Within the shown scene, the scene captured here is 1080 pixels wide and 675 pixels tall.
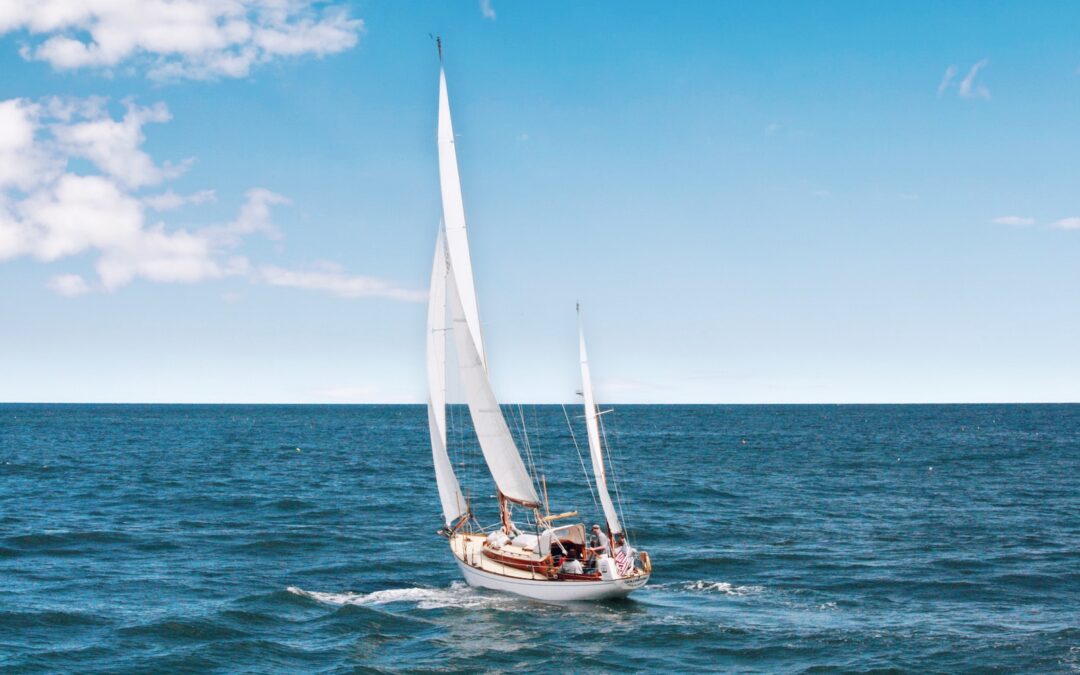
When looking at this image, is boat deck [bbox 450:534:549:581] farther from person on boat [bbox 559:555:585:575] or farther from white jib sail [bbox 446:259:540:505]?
white jib sail [bbox 446:259:540:505]

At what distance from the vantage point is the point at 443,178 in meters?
34.9

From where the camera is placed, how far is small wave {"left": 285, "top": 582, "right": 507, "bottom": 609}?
3462 cm

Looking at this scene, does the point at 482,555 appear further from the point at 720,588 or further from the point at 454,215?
the point at 454,215

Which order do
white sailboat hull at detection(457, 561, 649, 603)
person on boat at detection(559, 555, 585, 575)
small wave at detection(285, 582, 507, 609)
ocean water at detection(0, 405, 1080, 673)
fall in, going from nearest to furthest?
1. ocean water at detection(0, 405, 1080, 673)
2. white sailboat hull at detection(457, 561, 649, 603)
3. person on boat at detection(559, 555, 585, 575)
4. small wave at detection(285, 582, 507, 609)

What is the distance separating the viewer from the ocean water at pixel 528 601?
1134 inches

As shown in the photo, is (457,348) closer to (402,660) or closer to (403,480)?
(402,660)

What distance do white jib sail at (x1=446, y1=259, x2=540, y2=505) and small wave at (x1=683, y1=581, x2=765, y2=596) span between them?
25.3 feet

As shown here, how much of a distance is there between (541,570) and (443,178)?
15181 mm

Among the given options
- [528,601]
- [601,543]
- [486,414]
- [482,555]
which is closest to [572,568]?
[601,543]

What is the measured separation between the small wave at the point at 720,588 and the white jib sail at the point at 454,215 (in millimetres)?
13337

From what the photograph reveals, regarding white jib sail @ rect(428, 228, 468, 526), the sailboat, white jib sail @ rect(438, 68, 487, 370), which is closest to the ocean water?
the sailboat

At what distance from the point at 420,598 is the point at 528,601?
4.56m

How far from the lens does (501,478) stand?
119 feet

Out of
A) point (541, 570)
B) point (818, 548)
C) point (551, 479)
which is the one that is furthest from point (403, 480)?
point (541, 570)
